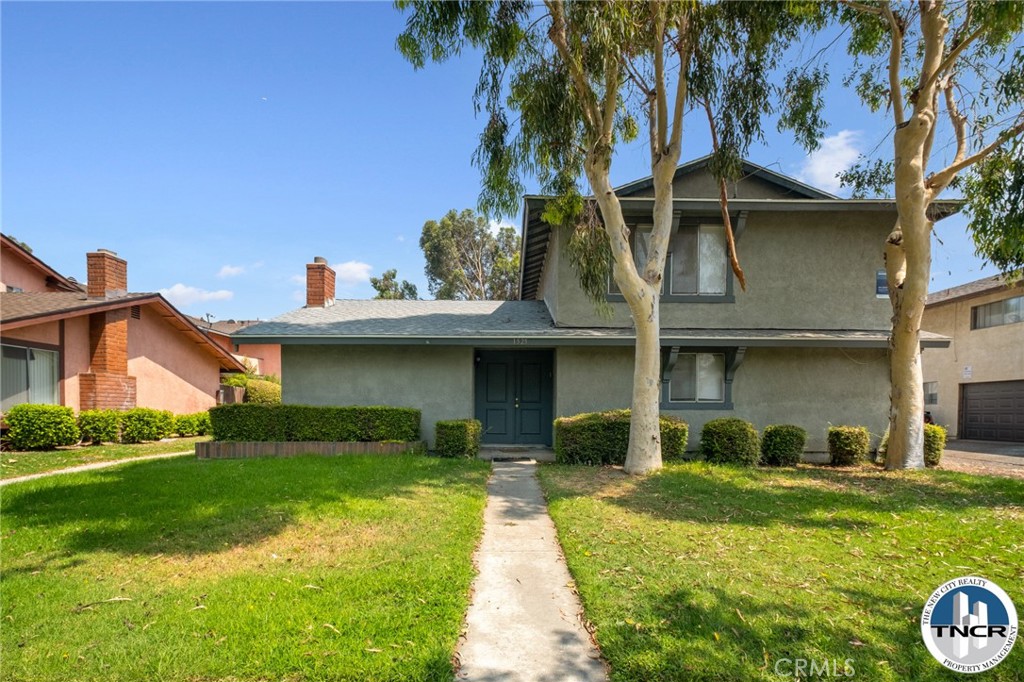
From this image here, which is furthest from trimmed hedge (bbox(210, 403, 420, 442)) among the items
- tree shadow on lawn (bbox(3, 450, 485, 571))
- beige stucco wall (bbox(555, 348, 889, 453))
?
beige stucco wall (bbox(555, 348, 889, 453))

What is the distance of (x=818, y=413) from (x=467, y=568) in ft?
34.0

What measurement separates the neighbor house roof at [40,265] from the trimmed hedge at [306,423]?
43.6 feet

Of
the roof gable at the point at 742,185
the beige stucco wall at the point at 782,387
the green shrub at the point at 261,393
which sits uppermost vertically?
the roof gable at the point at 742,185

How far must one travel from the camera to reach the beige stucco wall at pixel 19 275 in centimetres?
1809

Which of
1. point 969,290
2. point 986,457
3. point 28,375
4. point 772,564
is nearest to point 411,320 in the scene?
point 28,375

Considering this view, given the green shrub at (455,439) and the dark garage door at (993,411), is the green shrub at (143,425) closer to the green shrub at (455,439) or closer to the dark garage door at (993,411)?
the green shrub at (455,439)

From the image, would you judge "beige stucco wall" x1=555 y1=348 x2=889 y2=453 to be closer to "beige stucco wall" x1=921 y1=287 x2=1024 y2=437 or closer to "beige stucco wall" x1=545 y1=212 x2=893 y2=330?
"beige stucco wall" x1=545 y1=212 x2=893 y2=330

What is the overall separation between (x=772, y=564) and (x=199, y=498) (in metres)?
7.01

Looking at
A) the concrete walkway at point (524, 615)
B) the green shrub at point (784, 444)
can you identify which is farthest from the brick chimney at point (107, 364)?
the green shrub at point (784, 444)

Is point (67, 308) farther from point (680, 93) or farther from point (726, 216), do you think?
point (726, 216)

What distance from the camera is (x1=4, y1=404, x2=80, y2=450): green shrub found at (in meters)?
12.3

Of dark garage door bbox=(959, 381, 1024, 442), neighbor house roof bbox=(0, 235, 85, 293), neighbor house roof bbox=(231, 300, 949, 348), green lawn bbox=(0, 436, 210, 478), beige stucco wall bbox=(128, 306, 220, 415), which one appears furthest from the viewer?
dark garage door bbox=(959, 381, 1024, 442)

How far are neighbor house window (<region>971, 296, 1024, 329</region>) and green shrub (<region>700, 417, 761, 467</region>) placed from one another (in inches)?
612

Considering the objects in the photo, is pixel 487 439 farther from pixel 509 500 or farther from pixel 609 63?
pixel 609 63
